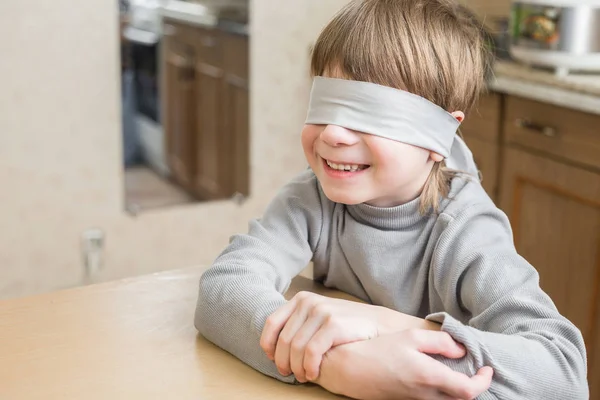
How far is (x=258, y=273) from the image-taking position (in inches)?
36.3

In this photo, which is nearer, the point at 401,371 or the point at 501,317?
the point at 401,371

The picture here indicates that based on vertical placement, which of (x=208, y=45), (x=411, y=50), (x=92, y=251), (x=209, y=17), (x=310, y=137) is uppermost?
(x=411, y=50)

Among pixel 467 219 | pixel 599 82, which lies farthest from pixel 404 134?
pixel 599 82

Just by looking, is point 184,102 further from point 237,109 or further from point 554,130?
point 554,130

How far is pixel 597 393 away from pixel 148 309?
158cm

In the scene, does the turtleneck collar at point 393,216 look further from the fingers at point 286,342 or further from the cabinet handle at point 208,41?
the cabinet handle at point 208,41

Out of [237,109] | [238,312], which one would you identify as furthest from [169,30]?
[238,312]

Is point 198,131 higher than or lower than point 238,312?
lower

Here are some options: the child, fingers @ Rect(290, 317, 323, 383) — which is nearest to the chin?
the child

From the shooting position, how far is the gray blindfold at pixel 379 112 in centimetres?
90

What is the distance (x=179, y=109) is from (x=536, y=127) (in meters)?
1.39

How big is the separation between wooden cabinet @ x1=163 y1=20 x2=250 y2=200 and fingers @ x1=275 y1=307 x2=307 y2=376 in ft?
7.48

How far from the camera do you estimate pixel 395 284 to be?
1.00 meters

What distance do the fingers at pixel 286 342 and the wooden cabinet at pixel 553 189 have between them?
151cm
